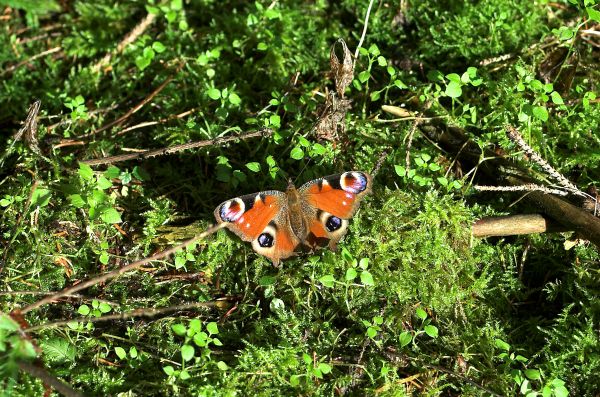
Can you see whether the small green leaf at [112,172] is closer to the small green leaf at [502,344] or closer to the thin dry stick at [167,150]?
the thin dry stick at [167,150]

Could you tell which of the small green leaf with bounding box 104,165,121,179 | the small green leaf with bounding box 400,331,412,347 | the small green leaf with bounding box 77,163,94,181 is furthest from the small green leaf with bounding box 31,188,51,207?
the small green leaf with bounding box 400,331,412,347

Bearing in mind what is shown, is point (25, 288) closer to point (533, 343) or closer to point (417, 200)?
point (417, 200)

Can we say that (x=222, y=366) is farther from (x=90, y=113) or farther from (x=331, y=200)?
(x=90, y=113)

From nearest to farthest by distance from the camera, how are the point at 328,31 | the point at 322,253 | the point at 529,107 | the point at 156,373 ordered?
the point at 156,373
the point at 322,253
the point at 529,107
the point at 328,31

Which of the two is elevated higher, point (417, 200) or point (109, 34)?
point (109, 34)

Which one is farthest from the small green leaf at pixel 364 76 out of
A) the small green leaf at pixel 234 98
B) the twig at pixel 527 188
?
the twig at pixel 527 188

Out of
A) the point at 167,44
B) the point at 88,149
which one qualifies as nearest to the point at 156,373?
the point at 88,149

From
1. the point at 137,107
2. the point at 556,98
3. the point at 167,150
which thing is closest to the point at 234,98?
the point at 167,150

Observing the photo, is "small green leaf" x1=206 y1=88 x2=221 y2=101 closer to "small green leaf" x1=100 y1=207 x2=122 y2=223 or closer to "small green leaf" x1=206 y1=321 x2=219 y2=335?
"small green leaf" x1=100 y1=207 x2=122 y2=223
